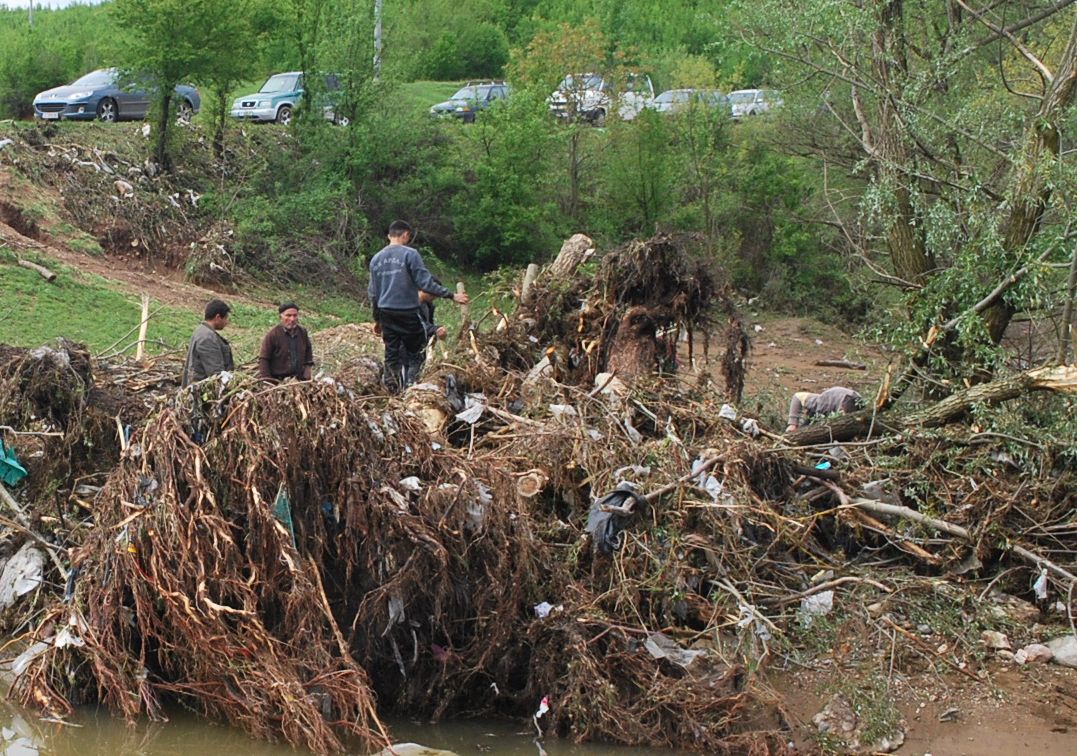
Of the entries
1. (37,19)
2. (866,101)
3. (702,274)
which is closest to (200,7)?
(866,101)

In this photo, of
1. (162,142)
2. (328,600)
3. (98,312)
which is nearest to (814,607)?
(328,600)

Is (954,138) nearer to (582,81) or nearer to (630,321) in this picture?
(630,321)

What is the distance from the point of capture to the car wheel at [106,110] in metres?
21.9

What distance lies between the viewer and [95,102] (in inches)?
859

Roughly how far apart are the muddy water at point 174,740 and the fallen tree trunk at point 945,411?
3.50 metres

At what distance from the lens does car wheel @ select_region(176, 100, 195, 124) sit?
21.4m

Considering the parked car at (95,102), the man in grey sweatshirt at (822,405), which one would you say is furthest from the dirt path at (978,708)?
the parked car at (95,102)

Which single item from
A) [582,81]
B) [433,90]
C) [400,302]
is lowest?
[400,302]

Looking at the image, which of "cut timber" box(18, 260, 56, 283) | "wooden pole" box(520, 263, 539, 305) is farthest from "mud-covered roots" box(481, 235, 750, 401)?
"cut timber" box(18, 260, 56, 283)

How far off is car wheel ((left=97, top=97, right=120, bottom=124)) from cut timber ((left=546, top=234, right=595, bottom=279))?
44.1 ft

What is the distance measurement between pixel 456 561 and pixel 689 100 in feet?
55.7

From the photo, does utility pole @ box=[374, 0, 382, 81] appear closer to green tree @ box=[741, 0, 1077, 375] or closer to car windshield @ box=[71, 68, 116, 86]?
car windshield @ box=[71, 68, 116, 86]

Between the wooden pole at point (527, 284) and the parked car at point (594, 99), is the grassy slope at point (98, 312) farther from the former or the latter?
the parked car at point (594, 99)

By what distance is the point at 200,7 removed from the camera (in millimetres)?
19000
